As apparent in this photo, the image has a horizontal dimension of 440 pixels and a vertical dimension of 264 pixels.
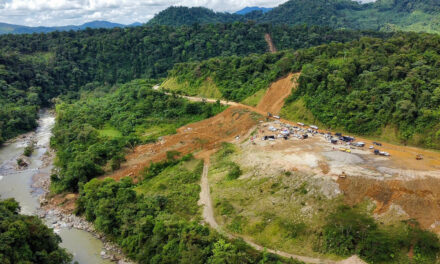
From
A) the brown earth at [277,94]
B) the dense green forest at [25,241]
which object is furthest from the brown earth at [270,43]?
the dense green forest at [25,241]

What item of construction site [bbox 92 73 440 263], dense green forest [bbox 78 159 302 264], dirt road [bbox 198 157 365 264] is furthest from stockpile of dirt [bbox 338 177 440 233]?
dense green forest [bbox 78 159 302 264]

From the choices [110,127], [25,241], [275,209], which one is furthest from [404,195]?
[110,127]

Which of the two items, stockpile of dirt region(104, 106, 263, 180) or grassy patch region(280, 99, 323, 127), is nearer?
stockpile of dirt region(104, 106, 263, 180)

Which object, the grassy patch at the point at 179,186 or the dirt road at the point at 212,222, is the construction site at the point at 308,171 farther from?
the grassy patch at the point at 179,186

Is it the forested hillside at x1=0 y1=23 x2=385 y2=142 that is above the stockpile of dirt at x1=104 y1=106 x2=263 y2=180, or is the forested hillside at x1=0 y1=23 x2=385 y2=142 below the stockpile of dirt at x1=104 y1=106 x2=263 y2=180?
above

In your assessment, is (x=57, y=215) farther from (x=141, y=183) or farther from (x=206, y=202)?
(x=206, y=202)

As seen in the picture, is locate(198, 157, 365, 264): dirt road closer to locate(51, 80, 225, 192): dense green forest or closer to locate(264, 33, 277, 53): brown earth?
locate(51, 80, 225, 192): dense green forest

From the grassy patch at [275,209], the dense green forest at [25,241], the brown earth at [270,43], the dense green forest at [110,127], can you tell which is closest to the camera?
the dense green forest at [25,241]
